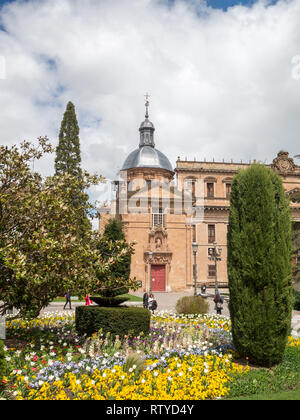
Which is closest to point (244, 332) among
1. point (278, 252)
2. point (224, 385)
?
point (224, 385)

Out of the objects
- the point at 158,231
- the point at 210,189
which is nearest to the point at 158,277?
the point at 158,231

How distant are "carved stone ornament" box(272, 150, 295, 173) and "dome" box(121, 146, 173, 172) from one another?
1434 cm

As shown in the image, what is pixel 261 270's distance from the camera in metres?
8.30

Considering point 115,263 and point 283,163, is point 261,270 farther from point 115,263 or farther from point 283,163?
point 283,163

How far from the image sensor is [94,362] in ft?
25.3

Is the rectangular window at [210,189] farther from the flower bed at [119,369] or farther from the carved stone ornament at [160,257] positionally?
the flower bed at [119,369]

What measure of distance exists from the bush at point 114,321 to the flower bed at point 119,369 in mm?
252

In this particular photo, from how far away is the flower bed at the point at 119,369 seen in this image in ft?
21.0

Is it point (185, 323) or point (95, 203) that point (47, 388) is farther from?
point (185, 323)

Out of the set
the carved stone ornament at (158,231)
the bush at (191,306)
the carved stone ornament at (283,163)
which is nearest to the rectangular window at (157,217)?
the carved stone ornament at (158,231)

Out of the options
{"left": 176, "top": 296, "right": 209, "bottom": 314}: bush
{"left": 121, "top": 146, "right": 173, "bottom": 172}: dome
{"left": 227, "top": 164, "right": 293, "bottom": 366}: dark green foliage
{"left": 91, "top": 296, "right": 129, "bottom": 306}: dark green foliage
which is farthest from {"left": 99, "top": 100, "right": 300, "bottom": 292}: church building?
{"left": 227, "top": 164, "right": 293, "bottom": 366}: dark green foliage

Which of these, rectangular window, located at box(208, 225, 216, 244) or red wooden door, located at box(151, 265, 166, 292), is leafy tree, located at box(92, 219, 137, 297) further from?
rectangular window, located at box(208, 225, 216, 244)

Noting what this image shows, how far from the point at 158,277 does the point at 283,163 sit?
23.9m

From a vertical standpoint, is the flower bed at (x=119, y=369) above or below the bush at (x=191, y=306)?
below
